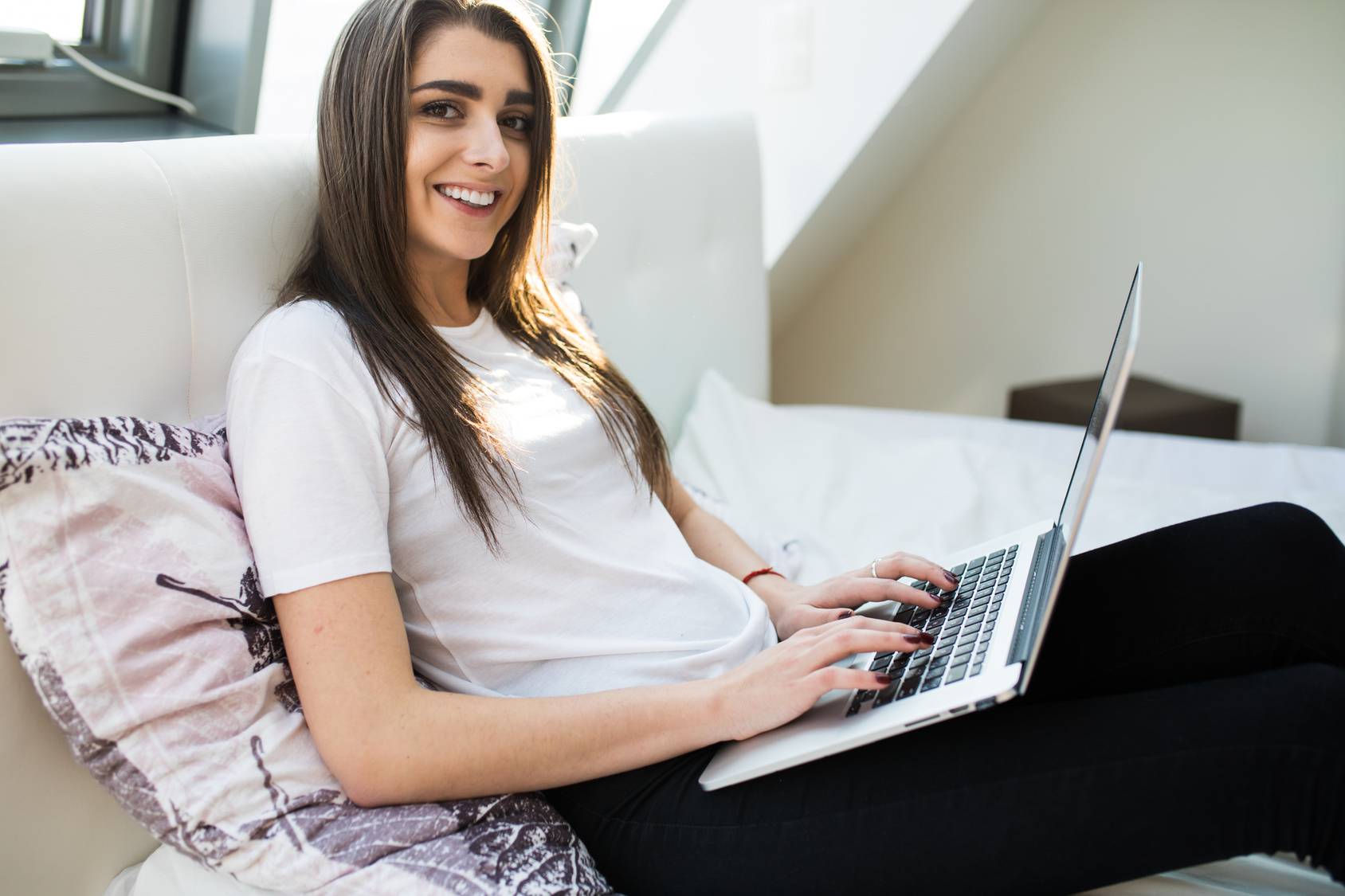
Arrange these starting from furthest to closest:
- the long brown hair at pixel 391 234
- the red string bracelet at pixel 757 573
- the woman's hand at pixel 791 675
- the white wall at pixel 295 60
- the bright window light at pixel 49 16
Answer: the white wall at pixel 295 60 → the bright window light at pixel 49 16 → the red string bracelet at pixel 757 573 → the long brown hair at pixel 391 234 → the woman's hand at pixel 791 675

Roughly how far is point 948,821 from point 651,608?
361 millimetres

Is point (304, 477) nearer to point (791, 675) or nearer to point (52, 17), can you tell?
point (791, 675)

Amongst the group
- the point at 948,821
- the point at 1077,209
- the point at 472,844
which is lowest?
the point at 472,844

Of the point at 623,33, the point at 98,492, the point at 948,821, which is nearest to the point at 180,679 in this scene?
the point at 98,492

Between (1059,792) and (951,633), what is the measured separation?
169 millimetres

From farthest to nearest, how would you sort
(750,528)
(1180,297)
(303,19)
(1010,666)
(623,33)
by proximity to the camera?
(1180,297)
(623,33)
(303,19)
(750,528)
(1010,666)

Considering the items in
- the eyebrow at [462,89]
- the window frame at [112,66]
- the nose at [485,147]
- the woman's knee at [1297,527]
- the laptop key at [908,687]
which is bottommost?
the laptop key at [908,687]

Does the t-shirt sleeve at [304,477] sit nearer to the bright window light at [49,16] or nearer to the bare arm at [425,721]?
the bare arm at [425,721]

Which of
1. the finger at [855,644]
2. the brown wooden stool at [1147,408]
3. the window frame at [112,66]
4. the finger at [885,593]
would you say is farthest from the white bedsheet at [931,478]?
the window frame at [112,66]

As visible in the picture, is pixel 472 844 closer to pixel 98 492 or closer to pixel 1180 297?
pixel 98 492

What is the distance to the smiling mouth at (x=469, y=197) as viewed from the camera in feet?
3.86

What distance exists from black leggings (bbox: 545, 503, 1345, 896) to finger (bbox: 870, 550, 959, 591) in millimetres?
202

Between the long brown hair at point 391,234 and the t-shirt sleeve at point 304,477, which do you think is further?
the long brown hair at point 391,234

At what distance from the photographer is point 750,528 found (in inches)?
61.6
